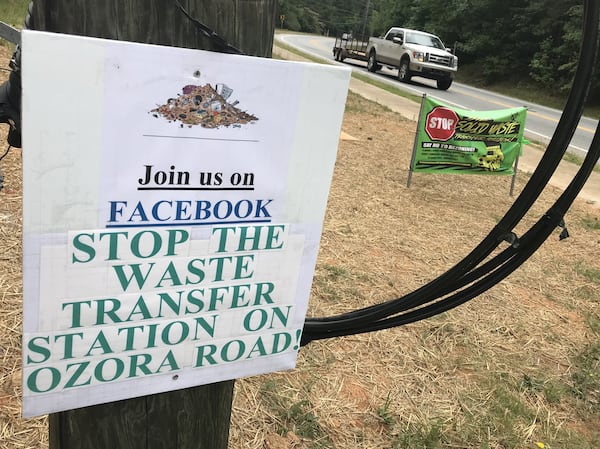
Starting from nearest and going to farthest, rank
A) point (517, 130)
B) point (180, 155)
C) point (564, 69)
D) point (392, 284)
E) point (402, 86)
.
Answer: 1. point (180, 155)
2. point (392, 284)
3. point (517, 130)
4. point (402, 86)
5. point (564, 69)

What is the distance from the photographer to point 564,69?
84.4 ft

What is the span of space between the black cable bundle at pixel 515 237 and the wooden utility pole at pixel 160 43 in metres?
0.35

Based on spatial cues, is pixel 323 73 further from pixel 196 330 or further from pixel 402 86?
pixel 402 86

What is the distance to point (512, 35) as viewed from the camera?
3083 centimetres

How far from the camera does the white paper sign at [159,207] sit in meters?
0.89

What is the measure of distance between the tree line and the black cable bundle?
23.8 metres

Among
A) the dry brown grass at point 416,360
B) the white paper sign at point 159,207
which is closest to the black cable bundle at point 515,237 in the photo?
the white paper sign at point 159,207

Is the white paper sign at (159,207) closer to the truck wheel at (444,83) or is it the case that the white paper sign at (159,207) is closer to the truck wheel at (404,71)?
the truck wheel at (404,71)

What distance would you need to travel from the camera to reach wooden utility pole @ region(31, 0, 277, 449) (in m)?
0.91

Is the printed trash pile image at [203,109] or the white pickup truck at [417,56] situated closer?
the printed trash pile image at [203,109]

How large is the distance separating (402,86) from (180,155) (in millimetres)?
18133

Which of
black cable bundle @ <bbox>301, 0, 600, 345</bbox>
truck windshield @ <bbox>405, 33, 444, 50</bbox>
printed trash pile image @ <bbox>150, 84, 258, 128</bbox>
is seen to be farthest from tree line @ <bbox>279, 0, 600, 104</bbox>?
printed trash pile image @ <bbox>150, 84, 258, 128</bbox>

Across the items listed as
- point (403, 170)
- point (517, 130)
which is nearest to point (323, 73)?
point (517, 130)

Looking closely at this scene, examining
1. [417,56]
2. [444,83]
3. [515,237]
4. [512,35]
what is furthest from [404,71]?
[515,237]
